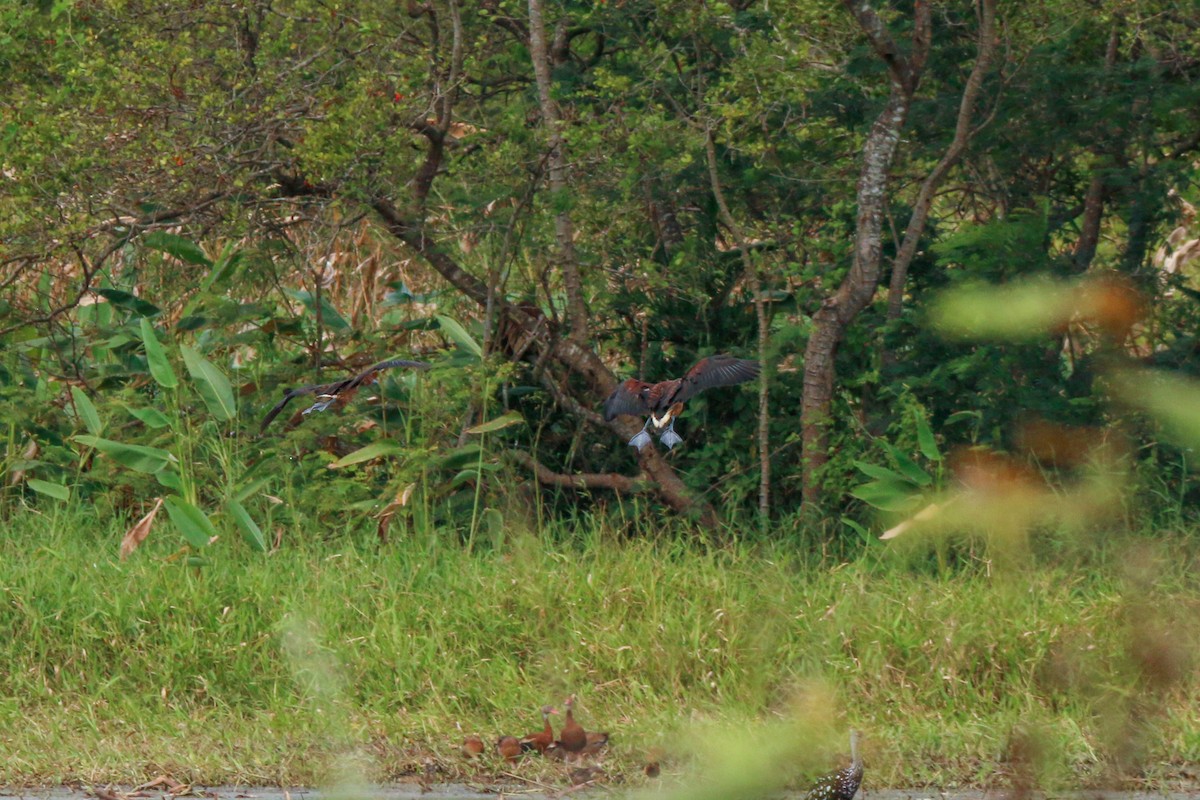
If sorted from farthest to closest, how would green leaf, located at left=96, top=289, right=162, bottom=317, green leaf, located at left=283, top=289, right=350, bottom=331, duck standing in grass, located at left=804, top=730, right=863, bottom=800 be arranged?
green leaf, located at left=283, top=289, right=350, bottom=331
green leaf, located at left=96, top=289, right=162, bottom=317
duck standing in grass, located at left=804, top=730, right=863, bottom=800

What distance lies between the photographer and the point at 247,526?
18.0 ft

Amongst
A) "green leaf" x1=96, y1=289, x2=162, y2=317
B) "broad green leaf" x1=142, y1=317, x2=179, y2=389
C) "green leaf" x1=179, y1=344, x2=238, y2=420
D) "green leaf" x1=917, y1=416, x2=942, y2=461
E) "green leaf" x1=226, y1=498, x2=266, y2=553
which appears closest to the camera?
"green leaf" x1=917, y1=416, x2=942, y2=461

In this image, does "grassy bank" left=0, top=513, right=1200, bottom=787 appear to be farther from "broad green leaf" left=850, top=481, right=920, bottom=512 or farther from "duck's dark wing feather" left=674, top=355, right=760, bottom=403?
"duck's dark wing feather" left=674, top=355, right=760, bottom=403

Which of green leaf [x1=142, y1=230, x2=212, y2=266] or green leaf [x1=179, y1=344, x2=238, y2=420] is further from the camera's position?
green leaf [x1=142, y1=230, x2=212, y2=266]

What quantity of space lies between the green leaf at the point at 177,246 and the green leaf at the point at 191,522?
5.42 ft

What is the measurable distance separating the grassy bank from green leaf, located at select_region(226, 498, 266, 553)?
30 centimetres

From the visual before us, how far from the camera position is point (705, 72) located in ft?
20.9

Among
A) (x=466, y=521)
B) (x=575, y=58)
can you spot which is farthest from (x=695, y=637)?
(x=575, y=58)

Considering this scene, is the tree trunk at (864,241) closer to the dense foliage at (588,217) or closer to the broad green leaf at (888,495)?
the dense foliage at (588,217)

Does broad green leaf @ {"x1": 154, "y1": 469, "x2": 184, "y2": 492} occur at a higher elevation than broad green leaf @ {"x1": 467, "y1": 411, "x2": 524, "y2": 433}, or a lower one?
lower

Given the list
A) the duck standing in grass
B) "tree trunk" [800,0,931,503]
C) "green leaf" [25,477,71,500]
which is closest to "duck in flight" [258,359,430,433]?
"green leaf" [25,477,71,500]

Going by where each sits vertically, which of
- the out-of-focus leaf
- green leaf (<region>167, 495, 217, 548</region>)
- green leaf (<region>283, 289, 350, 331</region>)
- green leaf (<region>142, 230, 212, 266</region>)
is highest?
the out-of-focus leaf

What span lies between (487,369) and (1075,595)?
2602 mm

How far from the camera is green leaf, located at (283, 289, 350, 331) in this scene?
7168 mm
